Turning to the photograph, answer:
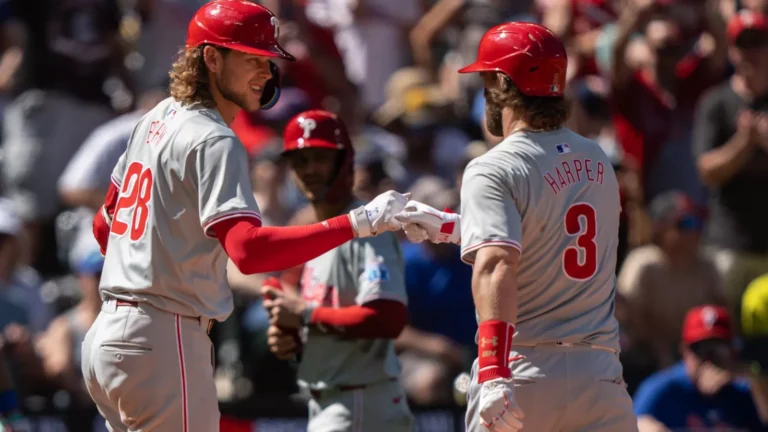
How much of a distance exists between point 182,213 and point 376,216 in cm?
71

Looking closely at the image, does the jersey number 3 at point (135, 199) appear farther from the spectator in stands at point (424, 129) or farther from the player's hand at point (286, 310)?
the spectator in stands at point (424, 129)

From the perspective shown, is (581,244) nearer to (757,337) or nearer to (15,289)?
(757,337)

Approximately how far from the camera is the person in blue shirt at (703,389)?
802 cm

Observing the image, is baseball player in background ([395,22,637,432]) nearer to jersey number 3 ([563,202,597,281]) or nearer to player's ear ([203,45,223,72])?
jersey number 3 ([563,202,597,281])

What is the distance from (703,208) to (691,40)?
144cm

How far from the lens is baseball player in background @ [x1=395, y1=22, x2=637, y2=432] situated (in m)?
4.58

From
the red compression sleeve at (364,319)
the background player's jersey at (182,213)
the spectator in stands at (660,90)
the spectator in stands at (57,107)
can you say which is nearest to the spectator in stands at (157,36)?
the spectator in stands at (57,107)

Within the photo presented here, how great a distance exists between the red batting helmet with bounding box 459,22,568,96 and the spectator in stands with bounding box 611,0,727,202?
4.65 m

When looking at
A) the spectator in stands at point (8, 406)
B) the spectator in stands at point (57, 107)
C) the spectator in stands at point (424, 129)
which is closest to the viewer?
the spectator in stands at point (8, 406)

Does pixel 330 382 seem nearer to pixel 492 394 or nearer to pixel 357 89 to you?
pixel 492 394

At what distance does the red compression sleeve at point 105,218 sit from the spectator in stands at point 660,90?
5.07 metres

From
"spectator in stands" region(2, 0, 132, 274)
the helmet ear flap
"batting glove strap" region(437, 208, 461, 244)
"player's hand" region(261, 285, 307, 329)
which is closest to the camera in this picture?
"batting glove strap" region(437, 208, 461, 244)

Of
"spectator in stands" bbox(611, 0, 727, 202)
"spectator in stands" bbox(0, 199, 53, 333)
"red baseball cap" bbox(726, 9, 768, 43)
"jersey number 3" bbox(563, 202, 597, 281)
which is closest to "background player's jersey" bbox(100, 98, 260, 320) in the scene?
"jersey number 3" bbox(563, 202, 597, 281)

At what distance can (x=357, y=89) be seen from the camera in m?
10.8
